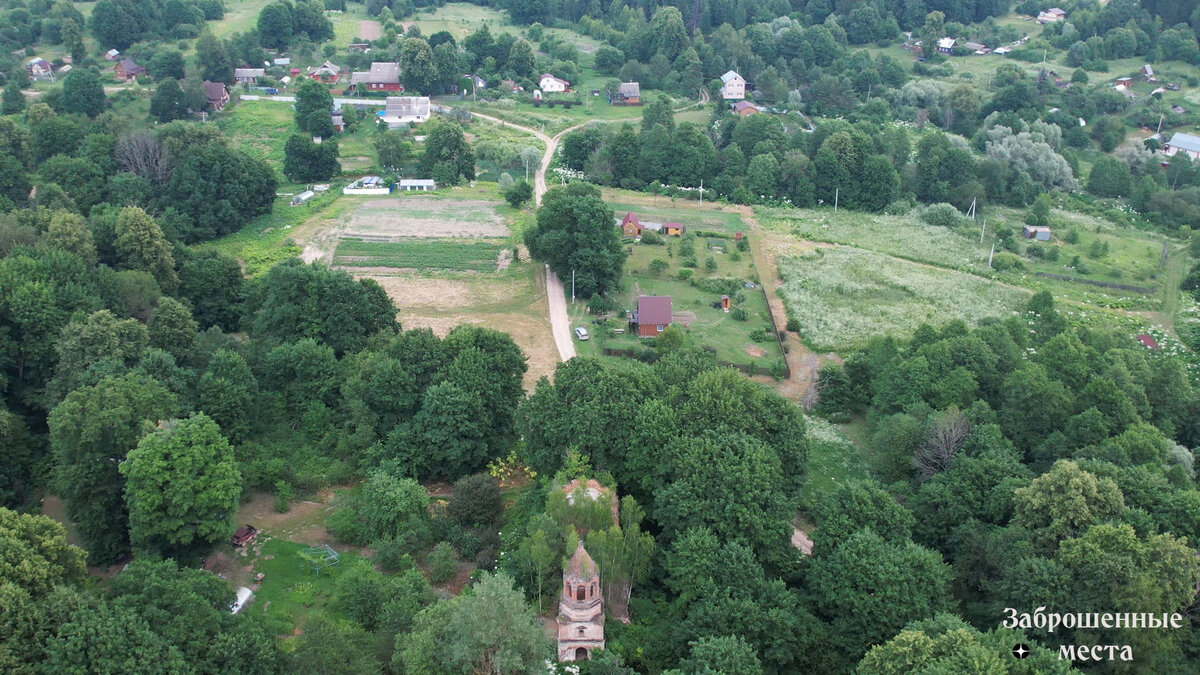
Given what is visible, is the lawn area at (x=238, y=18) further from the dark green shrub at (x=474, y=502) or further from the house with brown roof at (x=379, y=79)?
the dark green shrub at (x=474, y=502)

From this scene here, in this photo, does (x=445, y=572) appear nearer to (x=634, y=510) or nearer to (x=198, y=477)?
(x=634, y=510)

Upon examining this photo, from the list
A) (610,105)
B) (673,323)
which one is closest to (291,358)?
(673,323)

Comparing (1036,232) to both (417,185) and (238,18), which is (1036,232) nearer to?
(417,185)

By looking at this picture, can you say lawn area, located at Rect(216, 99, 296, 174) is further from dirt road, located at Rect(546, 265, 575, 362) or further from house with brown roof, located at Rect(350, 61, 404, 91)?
dirt road, located at Rect(546, 265, 575, 362)

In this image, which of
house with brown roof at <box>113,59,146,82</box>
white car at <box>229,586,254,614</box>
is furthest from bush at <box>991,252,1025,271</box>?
house with brown roof at <box>113,59,146,82</box>

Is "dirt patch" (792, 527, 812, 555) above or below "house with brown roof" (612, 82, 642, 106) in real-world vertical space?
below

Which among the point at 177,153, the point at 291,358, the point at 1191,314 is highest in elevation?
the point at 177,153
